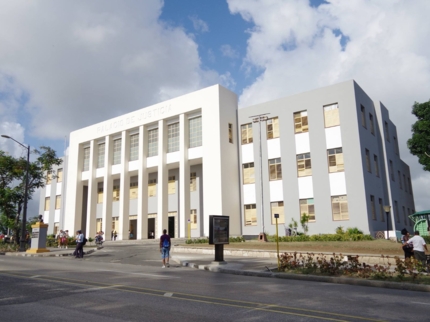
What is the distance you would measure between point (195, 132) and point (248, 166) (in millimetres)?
6789

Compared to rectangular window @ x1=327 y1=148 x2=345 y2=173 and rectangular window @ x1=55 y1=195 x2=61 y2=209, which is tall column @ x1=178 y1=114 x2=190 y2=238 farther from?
rectangular window @ x1=55 y1=195 x2=61 y2=209

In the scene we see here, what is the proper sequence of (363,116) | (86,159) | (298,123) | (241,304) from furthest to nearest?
1. (86,159)
2. (298,123)
3. (363,116)
4. (241,304)

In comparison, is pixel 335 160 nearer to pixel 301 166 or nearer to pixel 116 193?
pixel 301 166

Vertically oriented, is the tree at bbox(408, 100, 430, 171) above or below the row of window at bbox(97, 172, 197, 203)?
above

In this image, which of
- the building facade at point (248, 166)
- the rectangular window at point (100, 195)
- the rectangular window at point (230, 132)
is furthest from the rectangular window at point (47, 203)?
the rectangular window at point (230, 132)

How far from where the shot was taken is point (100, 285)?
11.0 meters

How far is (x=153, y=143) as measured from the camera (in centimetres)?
4322

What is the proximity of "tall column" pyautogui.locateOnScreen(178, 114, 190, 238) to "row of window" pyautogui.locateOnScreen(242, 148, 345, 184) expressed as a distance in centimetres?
596

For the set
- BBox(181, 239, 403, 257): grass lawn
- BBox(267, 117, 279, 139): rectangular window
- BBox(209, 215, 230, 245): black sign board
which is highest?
BBox(267, 117, 279, 139): rectangular window

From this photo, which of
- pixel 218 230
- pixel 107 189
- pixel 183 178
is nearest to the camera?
pixel 218 230

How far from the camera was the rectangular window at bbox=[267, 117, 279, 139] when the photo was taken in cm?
3552

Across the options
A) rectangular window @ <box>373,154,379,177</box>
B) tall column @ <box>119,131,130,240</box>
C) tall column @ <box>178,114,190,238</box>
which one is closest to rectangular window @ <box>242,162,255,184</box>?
tall column @ <box>178,114,190,238</box>

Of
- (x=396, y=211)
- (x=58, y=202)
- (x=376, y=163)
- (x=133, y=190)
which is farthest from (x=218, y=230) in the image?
(x=58, y=202)

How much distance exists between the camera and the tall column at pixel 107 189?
147 ft
